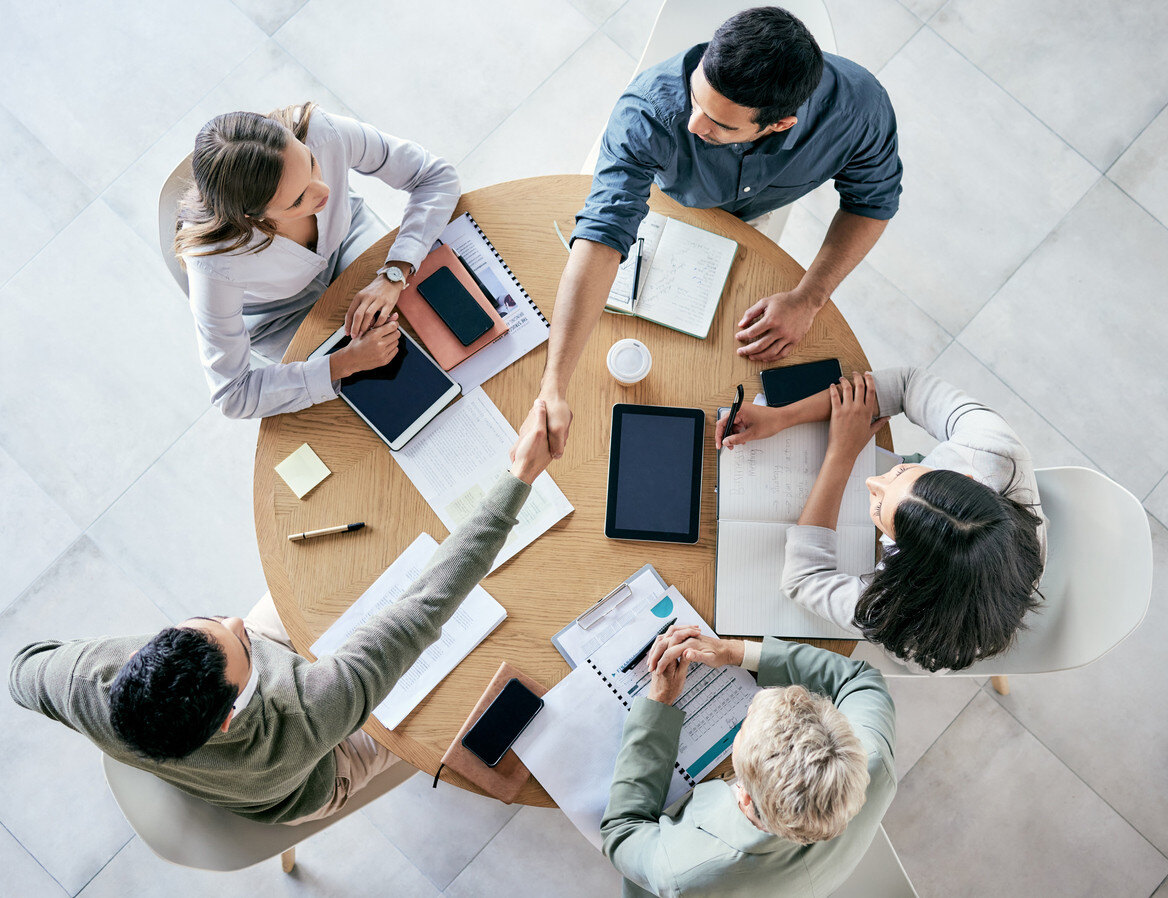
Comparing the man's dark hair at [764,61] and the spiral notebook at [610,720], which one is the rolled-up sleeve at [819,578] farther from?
the man's dark hair at [764,61]

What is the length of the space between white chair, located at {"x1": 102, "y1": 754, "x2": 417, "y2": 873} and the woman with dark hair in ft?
3.98

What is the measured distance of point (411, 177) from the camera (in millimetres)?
1757

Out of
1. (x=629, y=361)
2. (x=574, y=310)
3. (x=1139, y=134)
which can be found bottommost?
(x=1139, y=134)

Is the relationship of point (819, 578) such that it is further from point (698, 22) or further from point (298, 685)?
point (698, 22)

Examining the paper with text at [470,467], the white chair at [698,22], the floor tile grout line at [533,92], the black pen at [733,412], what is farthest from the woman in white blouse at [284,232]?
the floor tile grout line at [533,92]

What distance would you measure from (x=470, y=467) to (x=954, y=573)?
3.00ft

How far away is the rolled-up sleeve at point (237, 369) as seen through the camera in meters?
1.58

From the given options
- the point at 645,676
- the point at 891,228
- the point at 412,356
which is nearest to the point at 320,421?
the point at 412,356

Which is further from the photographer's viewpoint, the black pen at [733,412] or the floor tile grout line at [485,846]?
the floor tile grout line at [485,846]

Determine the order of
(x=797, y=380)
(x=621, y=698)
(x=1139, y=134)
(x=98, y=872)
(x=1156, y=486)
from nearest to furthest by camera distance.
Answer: (x=621, y=698)
(x=797, y=380)
(x=98, y=872)
(x=1156, y=486)
(x=1139, y=134)

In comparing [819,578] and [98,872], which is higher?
[819,578]

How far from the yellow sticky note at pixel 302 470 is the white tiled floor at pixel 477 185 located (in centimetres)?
95

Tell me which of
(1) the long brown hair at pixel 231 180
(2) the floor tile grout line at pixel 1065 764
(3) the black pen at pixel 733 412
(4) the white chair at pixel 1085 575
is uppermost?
(1) the long brown hair at pixel 231 180

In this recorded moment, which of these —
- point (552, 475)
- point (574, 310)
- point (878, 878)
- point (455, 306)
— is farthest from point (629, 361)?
point (878, 878)
